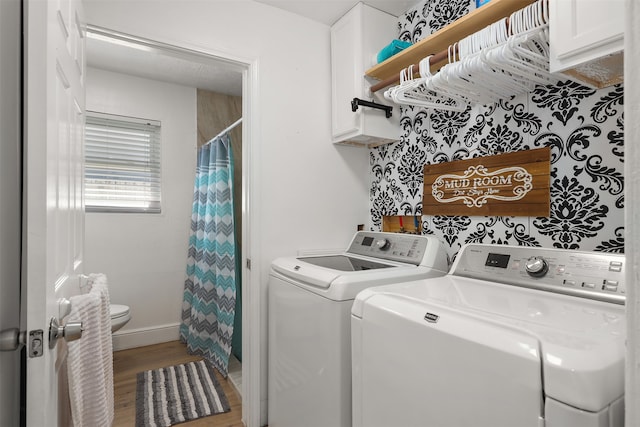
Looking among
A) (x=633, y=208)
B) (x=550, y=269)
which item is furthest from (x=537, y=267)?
(x=633, y=208)

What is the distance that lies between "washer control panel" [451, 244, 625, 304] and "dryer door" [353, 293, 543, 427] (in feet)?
1.55

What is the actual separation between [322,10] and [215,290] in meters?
2.22

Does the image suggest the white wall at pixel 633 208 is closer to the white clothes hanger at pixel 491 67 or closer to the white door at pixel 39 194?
the white door at pixel 39 194

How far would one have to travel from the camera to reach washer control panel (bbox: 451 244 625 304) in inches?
41.1

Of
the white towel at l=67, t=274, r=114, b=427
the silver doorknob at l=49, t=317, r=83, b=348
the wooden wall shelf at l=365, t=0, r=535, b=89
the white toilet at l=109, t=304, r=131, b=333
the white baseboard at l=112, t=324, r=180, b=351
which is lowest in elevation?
the white baseboard at l=112, t=324, r=180, b=351

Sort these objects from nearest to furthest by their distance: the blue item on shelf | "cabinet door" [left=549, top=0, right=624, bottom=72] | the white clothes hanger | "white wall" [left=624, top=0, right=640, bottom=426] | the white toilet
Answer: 1. "white wall" [left=624, top=0, right=640, bottom=426]
2. "cabinet door" [left=549, top=0, right=624, bottom=72]
3. the white clothes hanger
4. the blue item on shelf
5. the white toilet

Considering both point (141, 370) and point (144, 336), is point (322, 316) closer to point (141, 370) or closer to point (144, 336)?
point (141, 370)

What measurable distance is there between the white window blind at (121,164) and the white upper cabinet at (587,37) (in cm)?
306

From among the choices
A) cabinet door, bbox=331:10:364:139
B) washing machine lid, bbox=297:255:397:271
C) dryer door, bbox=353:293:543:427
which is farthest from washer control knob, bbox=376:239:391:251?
dryer door, bbox=353:293:543:427

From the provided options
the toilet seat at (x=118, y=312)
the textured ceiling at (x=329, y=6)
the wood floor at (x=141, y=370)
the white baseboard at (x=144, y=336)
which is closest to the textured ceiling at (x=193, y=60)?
the textured ceiling at (x=329, y=6)

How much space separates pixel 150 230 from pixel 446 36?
2.78 meters

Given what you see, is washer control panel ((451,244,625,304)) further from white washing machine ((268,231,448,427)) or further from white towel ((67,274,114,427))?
white towel ((67,274,114,427))

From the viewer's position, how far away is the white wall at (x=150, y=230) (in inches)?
117

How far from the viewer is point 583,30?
1.01m
